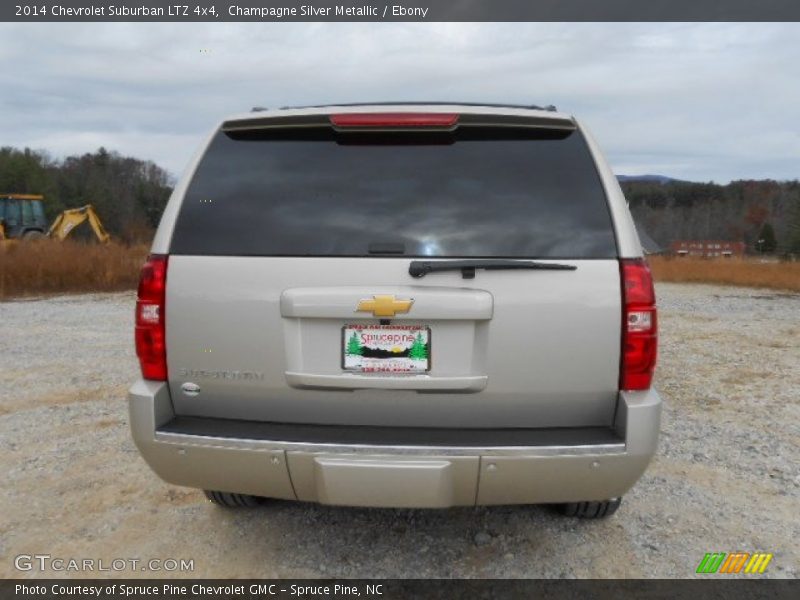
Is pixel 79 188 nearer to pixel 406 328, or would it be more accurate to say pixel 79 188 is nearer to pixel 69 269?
pixel 69 269

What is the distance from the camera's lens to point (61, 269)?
16688 millimetres

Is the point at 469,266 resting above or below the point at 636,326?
above

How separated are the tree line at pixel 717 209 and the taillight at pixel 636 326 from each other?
68885 mm

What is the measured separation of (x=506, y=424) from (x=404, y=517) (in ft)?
4.10

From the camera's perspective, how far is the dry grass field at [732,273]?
71.9 feet

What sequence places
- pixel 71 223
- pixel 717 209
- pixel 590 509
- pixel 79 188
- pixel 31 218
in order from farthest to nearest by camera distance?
pixel 717 209 < pixel 79 188 < pixel 31 218 < pixel 71 223 < pixel 590 509

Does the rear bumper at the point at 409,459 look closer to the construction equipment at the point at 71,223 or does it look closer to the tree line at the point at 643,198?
A: the construction equipment at the point at 71,223

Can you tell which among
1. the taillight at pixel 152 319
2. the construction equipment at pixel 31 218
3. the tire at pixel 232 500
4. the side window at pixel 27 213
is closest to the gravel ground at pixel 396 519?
the tire at pixel 232 500

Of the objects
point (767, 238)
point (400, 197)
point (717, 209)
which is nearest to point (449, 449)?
point (400, 197)

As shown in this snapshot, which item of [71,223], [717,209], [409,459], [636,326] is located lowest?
[409,459]

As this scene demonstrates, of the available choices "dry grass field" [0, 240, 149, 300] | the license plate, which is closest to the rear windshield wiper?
the license plate

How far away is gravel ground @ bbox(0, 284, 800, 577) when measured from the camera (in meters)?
2.94
